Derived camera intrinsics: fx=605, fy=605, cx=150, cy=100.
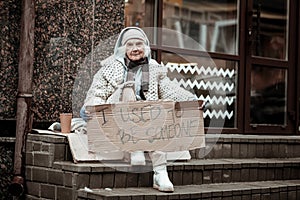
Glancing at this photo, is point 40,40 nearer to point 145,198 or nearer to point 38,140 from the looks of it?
point 38,140

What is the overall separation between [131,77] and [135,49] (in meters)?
0.24

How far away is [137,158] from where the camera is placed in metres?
4.87

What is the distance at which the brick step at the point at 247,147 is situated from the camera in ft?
19.9

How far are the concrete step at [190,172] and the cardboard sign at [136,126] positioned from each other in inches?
7.9

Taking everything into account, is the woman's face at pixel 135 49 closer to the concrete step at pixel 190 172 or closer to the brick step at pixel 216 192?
the concrete step at pixel 190 172

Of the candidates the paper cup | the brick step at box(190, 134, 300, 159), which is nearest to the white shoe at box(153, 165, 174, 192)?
the paper cup

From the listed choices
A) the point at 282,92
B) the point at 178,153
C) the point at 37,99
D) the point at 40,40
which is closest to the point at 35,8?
the point at 40,40

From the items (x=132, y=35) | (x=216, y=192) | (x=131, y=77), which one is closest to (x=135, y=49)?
(x=132, y=35)

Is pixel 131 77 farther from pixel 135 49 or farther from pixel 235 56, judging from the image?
pixel 235 56

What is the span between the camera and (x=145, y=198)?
4.55 meters

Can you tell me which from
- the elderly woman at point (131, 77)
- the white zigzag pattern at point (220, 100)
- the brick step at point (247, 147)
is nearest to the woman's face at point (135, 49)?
the elderly woman at point (131, 77)

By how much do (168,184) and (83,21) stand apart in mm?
1948

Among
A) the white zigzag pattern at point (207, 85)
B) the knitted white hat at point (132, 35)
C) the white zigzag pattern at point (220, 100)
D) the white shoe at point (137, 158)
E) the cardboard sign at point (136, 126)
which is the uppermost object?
the knitted white hat at point (132, 35)

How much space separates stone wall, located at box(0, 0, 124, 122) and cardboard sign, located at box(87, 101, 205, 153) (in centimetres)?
97
